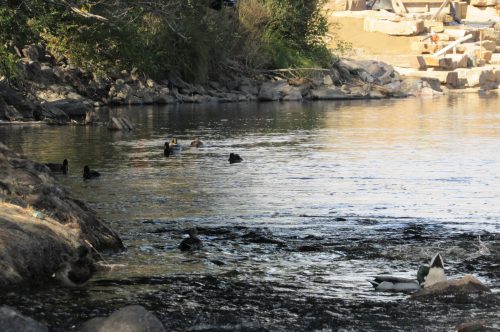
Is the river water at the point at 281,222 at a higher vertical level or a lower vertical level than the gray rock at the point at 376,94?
higher

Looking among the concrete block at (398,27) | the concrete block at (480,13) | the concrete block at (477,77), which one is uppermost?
the concrete block at (480,13)

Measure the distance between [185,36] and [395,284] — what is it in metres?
31.1

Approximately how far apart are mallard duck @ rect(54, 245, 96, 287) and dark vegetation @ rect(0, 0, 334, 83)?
62.2 feet

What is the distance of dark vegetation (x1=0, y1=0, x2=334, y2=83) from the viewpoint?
133 feet

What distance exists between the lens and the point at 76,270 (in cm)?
1091

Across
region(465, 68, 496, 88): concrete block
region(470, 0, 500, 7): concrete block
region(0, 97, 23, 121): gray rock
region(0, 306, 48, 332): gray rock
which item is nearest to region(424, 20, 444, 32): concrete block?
region(465, 68, 496, 88): concrete block

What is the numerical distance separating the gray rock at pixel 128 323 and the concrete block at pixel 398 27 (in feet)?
238

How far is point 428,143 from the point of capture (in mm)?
29109

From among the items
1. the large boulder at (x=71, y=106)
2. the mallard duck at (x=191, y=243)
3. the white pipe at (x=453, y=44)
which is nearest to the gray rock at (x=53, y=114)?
the large boulder at (x=71, y=106)

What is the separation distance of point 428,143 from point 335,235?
51.5 ft

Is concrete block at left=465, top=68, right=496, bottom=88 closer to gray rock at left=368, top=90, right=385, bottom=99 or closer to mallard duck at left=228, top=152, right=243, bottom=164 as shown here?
gray rock at left=368, top=90, right=385, bottom=99

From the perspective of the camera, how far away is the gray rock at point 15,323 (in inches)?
326

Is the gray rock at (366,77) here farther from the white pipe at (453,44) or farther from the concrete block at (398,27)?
the concrete block at (398,27)

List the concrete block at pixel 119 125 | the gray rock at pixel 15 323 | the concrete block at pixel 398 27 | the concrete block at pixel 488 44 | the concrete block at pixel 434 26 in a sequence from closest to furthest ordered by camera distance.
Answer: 1. the gray rock at pixel 15 323
2. the concrete block at pixel 119 125
3. the concrete block at pixel 488 44
4. the concrete block at pixel 398 27
5. the concrete block at pixel 434 26
